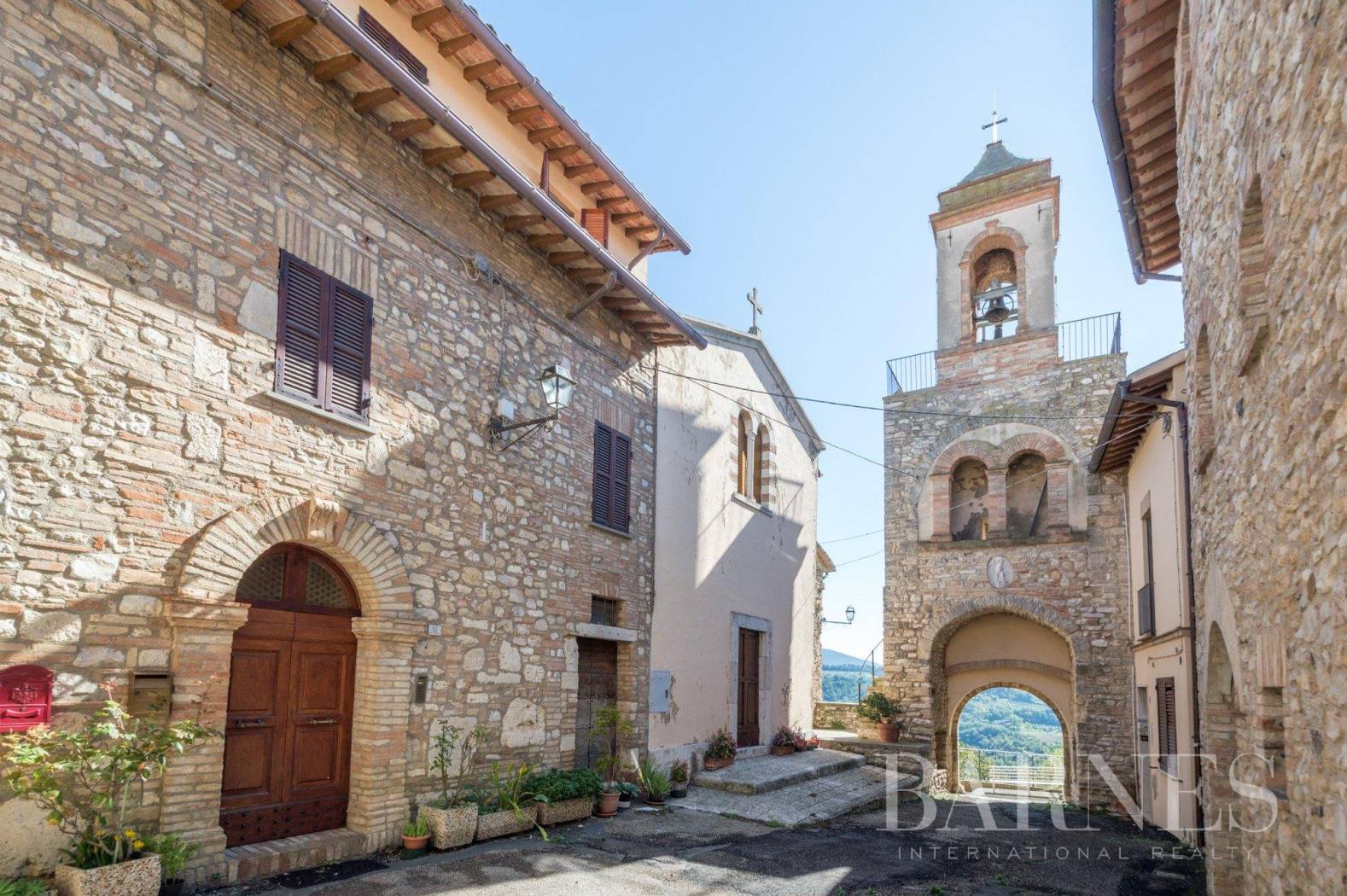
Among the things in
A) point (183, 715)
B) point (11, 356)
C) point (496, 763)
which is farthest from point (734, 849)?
point (11, 356)

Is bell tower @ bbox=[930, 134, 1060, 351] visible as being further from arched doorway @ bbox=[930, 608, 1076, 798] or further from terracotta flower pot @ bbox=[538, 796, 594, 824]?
terracotta flower pot @ bbox=[538, 796, 594, 824]

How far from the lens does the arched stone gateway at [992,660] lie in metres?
16.3

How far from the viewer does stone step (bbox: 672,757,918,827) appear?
10.2 metres

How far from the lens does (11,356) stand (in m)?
5.06

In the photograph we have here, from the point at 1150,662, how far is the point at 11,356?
12.8m

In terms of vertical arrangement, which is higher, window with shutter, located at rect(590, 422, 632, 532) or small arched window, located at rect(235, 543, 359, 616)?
window with shutter, located at rect(590, 422, 632, 532)

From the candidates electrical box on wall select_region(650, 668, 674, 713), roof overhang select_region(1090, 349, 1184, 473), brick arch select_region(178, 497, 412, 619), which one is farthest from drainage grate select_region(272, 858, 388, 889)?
roof overhang select_region(1090, 349, 1184, 473)

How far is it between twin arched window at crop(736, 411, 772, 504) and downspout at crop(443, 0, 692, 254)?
12.5ft

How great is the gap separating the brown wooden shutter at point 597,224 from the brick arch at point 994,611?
9719 millimetres

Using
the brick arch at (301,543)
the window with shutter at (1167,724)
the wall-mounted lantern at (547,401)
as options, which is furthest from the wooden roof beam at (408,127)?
the window with shutter at (1167,724)

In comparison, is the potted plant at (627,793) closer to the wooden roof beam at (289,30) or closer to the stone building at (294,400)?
the stone building at (294,400)

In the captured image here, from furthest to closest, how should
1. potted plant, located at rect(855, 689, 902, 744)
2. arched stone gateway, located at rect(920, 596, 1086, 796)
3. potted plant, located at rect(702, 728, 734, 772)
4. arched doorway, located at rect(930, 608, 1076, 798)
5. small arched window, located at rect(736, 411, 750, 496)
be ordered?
arched doorway, located at rect(930, 608, 1076, 798) → arched stone gateway, located at rect(920, 596, 1086, 796) → potted plant, located at rect(855, 689, 902, 744) → small arched window, located at rect(736, 411, 750, 496) → potted plant, located at rect(702, 728, 734, 772)

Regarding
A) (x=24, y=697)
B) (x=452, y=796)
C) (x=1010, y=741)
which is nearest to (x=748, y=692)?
(x=452, y=796)

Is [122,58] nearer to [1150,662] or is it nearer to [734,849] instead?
[734,849]
